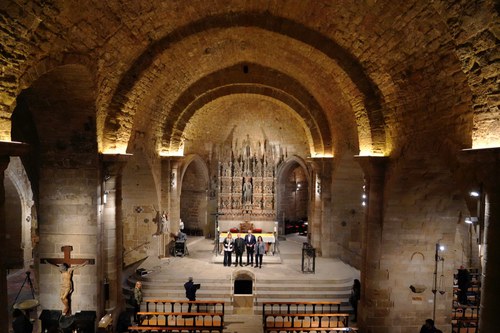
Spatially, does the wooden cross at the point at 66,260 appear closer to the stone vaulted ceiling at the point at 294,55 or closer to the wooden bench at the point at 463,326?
the stone vaulted ceiling at the point at 294,55

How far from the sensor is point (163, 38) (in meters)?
9.49

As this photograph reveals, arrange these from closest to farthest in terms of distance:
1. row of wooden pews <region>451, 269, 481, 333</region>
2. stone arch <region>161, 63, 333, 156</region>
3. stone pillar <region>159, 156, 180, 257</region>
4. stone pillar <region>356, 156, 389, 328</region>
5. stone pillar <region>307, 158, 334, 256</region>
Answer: stone pillar <region>356, 156, 389, 328</region> → row of wooden pews <region>451, 269, 481, 333</region> → stone arch <region>161, 63, 333, 156</region> → stone pillar <region>159, 156, 180, 257</region> → stone pillar <region>307, 158, 334, 256</region>

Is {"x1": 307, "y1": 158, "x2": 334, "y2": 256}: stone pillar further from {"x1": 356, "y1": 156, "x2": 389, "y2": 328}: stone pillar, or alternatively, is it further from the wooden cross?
the wooden cross

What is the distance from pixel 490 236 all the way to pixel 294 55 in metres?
8.56

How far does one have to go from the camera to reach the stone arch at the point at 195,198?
19.8 m

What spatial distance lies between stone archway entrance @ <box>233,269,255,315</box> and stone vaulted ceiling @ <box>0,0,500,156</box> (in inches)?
236

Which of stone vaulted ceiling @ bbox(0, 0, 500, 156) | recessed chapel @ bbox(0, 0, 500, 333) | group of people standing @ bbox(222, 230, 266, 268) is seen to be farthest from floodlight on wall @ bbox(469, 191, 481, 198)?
group of people standing @ bbox(222, 230, 266, 268)

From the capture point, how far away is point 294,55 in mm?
11742

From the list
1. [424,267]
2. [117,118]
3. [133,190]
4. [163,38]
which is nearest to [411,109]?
[424,267]

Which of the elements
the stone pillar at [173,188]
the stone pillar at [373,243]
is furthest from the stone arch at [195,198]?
the stone pillar at [373,243]

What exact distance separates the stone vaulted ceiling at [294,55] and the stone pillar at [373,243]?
53cm

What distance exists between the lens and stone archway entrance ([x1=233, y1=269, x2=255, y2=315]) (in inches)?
440

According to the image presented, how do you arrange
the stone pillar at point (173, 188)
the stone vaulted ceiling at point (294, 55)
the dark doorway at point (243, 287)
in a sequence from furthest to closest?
the stone pillar at point (173, 188) → the dark doorway at point (243, 287) → the stone vaulted ceiling at point (294, 55)

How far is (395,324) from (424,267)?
182 centimetres
